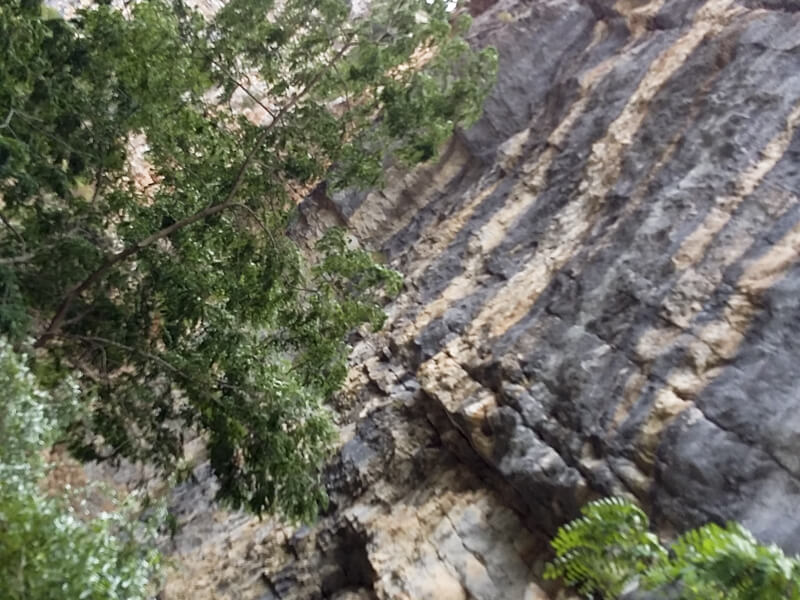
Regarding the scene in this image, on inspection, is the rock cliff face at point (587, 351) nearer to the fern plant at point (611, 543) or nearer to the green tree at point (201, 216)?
the fern plant at point (611, 543)

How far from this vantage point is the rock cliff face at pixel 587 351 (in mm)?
6844

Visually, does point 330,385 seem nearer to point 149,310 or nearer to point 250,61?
point 149,310

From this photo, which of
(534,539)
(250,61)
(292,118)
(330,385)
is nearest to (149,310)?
(330,385)

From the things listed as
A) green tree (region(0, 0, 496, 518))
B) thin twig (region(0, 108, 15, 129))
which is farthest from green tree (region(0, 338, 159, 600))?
thin twig (region(0, 108, 15, 129))

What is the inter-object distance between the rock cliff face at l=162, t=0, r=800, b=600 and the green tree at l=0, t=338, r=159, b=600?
4571 millimetres

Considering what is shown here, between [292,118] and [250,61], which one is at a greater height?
[250,61]

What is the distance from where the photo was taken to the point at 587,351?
8383mm

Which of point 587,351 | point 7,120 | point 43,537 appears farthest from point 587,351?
point 7,120

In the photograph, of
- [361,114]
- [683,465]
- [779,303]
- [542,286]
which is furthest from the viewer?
[542,286]

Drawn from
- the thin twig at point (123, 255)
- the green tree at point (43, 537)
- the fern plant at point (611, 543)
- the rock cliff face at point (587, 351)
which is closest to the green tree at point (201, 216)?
the thin twig at point (123, 255)

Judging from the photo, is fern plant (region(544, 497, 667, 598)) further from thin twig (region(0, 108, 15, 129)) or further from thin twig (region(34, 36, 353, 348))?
thin twig (region(0, 108, 15, 129))

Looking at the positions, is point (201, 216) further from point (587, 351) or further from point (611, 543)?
point (611, 543)

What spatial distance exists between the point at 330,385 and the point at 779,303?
15.8 ft

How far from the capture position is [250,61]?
9.52 m
